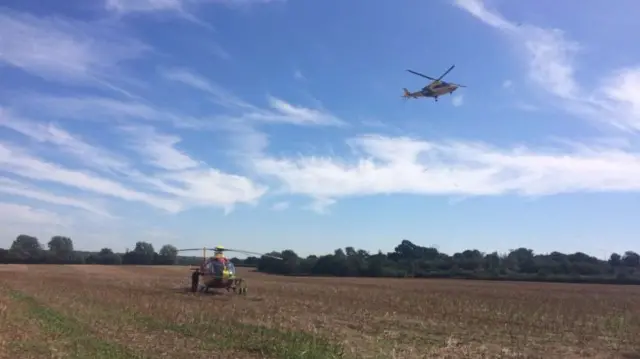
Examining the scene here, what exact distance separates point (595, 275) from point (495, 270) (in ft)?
47.6

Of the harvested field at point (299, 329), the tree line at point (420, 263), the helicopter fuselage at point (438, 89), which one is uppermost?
the helicopter fuselage at point (438, 89)

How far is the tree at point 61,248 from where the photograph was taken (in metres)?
138

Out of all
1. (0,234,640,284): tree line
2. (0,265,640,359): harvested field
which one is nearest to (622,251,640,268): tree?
(0,234,640,284): tree line

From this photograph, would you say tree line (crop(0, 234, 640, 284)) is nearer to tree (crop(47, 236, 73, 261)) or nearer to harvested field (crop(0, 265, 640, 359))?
tree (crop(47, 236, 73, 261))

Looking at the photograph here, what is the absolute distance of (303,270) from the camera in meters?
118

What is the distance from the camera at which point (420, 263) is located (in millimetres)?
114812

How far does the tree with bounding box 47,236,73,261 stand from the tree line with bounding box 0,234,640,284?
0.23 m

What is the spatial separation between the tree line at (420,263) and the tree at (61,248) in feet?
0.75

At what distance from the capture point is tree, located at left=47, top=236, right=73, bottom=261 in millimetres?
138488

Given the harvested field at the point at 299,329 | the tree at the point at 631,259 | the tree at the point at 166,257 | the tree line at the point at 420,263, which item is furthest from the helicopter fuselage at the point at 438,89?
the tree at the point at 166,257

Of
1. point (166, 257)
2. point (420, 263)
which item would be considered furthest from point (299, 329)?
point (166, 257)

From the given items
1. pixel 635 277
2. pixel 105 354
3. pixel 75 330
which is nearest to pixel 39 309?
pixel 75 330

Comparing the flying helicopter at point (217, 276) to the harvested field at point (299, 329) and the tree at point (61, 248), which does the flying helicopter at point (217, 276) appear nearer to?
the harvested field at point (299, 329)

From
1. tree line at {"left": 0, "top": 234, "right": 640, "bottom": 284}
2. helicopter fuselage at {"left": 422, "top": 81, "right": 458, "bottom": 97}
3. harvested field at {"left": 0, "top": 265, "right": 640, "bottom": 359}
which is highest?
helicopter fuselage at {"left": 422, "top": 81, "right": 458, "bottom": 97}
